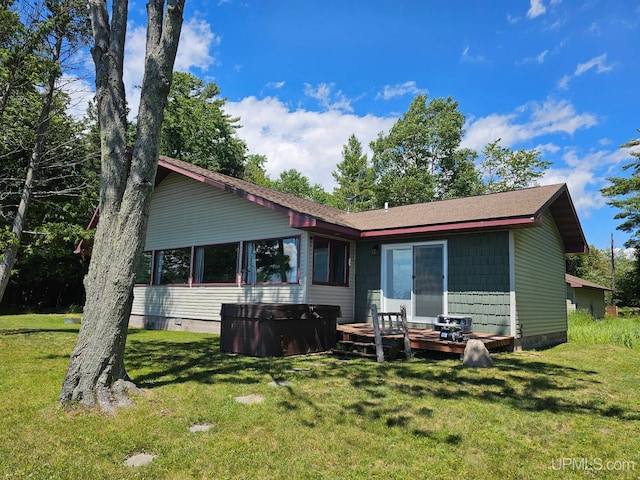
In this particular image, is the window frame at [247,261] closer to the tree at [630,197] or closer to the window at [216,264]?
the window at [216,264]

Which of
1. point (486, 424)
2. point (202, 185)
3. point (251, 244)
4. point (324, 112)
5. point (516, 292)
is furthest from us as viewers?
point (324, 112)

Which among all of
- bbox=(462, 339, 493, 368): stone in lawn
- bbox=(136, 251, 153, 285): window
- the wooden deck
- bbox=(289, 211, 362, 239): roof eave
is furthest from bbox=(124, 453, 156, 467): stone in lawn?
bbox=(136, 251, 153, 285): window

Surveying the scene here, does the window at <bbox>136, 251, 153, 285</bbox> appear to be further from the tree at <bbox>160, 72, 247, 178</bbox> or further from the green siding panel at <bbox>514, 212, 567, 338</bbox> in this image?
the tree at <bbox>160, 72, 247, 178</bbox>

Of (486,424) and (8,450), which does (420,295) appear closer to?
(486,424)

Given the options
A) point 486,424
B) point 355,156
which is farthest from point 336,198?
point 486,424

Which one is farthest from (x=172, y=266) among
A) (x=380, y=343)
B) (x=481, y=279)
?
(x=481, y=279)

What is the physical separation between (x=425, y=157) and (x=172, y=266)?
2380cm

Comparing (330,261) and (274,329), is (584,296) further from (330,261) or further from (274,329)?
(274,329)

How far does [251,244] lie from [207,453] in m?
7.64

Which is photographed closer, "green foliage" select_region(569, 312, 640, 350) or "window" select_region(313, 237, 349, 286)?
"window" select_region(313, 237, 349, 286)

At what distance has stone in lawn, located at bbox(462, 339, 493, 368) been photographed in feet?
20.6

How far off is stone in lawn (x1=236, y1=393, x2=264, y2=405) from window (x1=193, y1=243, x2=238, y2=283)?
6376 millimetres

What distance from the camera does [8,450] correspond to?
9.62 ft

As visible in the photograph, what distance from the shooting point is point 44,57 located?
9.07 meters
